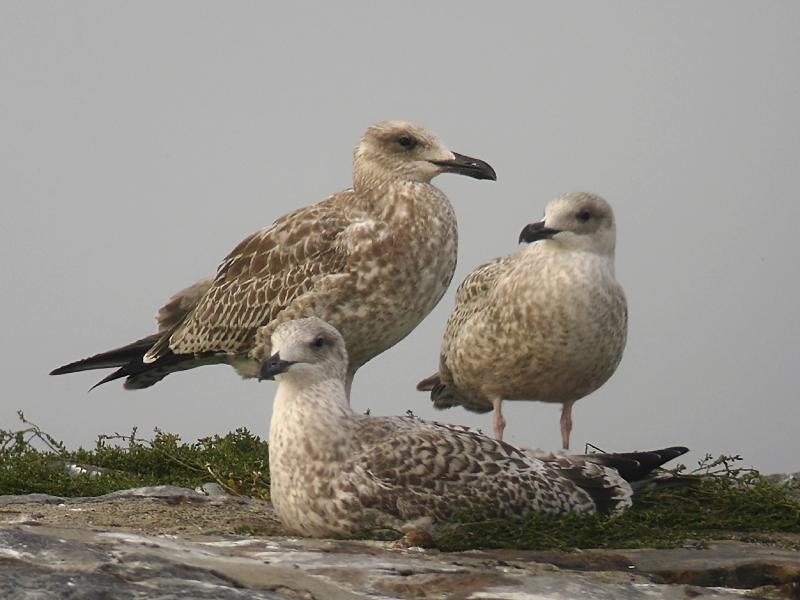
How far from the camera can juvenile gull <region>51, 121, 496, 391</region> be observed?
8.06m

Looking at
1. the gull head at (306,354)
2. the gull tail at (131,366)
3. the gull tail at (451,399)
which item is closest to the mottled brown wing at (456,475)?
the gull head at (306,354)

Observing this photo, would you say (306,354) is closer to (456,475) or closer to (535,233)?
(456,475)

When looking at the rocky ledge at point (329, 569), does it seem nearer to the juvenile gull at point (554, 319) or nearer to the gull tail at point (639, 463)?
the gull tail at point (639, 463)

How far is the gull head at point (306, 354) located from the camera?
19.5ft

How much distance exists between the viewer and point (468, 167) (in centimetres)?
852

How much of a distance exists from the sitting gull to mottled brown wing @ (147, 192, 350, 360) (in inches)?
76.9

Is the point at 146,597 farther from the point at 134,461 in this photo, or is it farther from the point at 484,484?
the point at 134,461

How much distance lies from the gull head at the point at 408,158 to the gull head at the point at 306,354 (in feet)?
8.38

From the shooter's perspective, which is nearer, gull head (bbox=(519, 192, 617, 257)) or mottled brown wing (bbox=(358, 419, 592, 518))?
mottled brown wing (bbox=(358, 419, 592, 518))

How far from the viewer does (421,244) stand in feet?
26.9

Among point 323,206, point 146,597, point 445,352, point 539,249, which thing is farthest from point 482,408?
point 146,597

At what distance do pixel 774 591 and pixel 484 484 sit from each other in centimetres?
164

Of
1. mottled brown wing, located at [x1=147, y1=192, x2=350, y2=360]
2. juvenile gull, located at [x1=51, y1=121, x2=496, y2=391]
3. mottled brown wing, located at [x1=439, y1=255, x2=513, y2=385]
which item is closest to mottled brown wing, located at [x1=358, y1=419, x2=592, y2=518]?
juvenile gull, located at [x1=51, y1=121, x2=496, y2=391]

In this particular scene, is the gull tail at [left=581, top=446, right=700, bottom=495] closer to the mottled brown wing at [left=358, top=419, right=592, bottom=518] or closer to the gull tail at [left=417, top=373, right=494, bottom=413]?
the mottled brown wing at [left=358, top=419, right=592, bottom=518]
